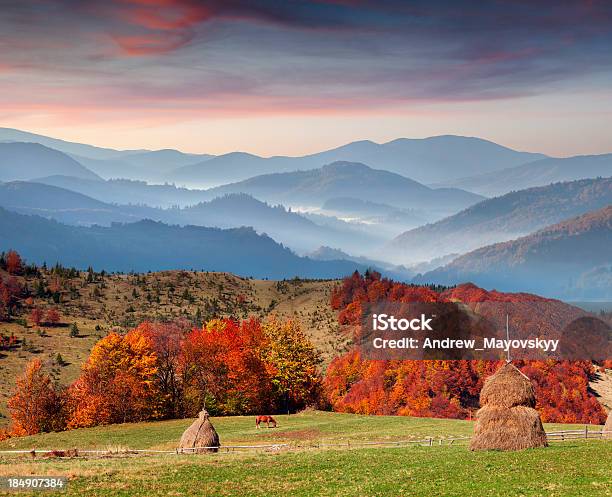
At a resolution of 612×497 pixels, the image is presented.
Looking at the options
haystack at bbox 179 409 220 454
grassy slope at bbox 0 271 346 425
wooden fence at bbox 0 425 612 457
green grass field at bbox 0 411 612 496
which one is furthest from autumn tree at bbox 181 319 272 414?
haystack at bbox 179 409 220 454

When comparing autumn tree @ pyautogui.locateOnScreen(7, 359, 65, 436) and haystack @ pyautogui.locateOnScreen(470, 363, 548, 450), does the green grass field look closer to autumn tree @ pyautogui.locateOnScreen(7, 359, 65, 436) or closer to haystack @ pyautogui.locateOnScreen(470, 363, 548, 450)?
haystack @ pyautogui.locateOnScreen(470, 363, 548, 450)

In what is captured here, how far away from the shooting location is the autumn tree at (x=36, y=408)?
95.9 m

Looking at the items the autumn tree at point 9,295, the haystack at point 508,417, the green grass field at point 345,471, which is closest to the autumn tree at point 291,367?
the green grass field at point 345,471

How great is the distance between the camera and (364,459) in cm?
5100

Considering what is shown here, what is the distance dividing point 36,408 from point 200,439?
43.3 metres

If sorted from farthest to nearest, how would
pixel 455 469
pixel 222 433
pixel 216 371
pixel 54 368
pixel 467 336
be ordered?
pixel 54 368 < pixel 467 336 < pixel 216 371 < pixel 222 433 < pixel 455 469

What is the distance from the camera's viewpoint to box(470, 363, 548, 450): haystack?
5156 cm

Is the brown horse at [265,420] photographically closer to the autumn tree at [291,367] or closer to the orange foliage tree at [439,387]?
the autumn tree at [291,367]

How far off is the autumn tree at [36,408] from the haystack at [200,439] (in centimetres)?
3909

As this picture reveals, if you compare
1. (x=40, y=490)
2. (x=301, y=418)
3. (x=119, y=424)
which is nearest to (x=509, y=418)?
(x=40, y=490)

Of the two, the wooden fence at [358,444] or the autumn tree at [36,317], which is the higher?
the autumn tree at [36,317]

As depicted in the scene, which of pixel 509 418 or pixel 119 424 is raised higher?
pixel 509 418

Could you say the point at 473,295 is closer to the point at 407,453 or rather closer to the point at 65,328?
the point at 65,328

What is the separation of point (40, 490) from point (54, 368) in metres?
93.4
